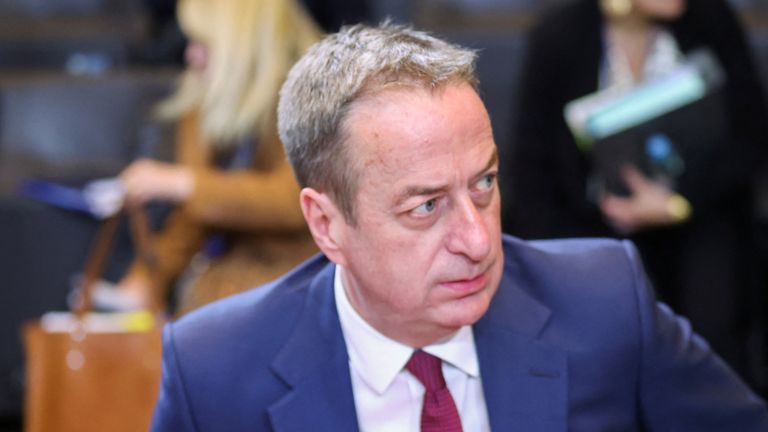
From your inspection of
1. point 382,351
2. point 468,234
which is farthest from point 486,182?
point 382,351

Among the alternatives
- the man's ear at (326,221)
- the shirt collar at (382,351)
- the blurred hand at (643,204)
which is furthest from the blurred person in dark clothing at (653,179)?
the man's ear at (326,221)

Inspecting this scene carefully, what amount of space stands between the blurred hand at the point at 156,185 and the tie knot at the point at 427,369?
61.4 inches

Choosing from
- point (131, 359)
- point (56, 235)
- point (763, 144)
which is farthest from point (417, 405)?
point (56, 235)

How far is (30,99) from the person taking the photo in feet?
15.3

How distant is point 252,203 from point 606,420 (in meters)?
1.54

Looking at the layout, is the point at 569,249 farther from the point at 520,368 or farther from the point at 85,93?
the point at 85,93

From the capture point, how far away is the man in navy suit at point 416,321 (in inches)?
68.7

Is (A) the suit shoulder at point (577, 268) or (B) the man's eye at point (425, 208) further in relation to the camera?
(A) the suit shoulder at point (577, 268)

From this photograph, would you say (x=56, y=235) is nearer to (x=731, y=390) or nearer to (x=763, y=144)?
(x=763, y=144)

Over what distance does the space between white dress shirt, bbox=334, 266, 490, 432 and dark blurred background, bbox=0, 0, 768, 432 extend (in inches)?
70.2

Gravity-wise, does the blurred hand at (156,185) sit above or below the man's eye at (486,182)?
above

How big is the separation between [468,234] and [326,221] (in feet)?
0.82

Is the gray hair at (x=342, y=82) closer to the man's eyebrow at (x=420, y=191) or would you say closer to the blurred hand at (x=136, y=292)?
the man's eyebrow at (x=420, y=191)

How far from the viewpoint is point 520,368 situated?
192 cm
